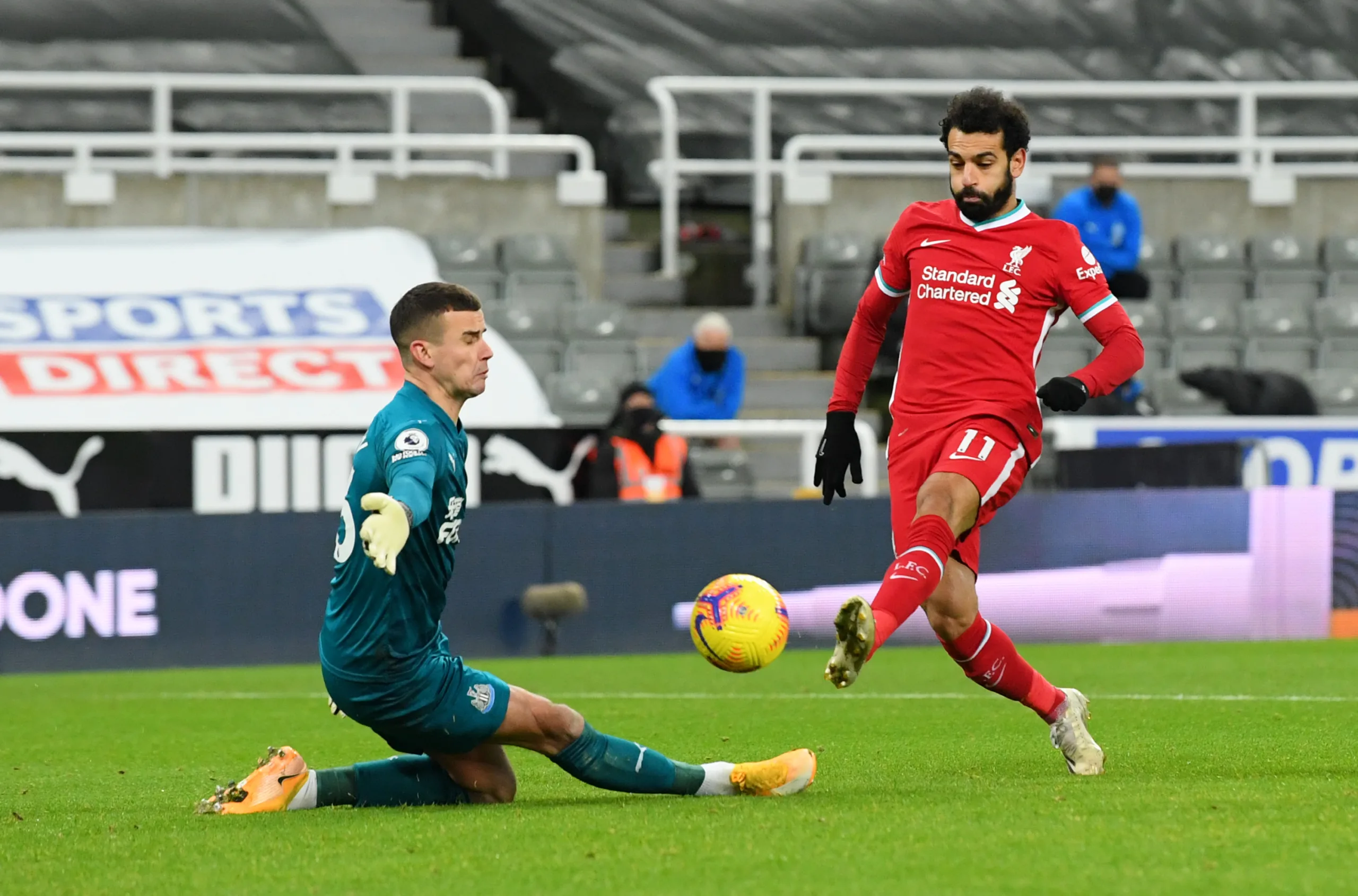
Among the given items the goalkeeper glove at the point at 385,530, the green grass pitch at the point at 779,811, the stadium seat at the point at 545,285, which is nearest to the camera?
the green grass pitch at the point at 779,811

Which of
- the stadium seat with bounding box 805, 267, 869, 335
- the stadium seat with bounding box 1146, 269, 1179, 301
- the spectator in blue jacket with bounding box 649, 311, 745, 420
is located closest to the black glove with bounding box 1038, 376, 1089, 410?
the spectator in blue jacket with bounding box 649, 311, 745, 420

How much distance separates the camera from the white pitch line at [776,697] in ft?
29.7

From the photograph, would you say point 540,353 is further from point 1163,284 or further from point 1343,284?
point 1343,284

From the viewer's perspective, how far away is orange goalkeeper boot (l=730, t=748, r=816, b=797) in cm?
570

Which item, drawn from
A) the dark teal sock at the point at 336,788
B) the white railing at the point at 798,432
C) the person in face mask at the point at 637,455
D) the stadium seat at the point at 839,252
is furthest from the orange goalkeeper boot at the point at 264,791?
the stadium seat at the point at 839,252

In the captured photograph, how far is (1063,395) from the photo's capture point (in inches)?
237

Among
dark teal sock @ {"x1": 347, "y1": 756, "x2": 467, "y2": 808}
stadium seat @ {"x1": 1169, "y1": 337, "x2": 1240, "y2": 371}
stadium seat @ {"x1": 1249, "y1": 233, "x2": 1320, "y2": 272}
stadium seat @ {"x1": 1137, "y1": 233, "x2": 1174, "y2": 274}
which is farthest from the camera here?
stadium seat @ {"x1": 1249, "y1": 233, "x2": 1320, "y2": 272}

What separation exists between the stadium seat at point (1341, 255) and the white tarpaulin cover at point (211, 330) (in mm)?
7414

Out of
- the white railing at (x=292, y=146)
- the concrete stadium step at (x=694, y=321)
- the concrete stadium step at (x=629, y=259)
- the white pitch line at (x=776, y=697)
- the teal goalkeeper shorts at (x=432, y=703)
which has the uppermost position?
the white railing at (x=292, y=146)

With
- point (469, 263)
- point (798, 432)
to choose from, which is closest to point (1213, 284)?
point (798, 432)

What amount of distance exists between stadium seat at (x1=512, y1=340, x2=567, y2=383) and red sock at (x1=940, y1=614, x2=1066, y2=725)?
9.99 metres

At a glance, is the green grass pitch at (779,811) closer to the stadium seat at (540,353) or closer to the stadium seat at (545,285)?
the stadium seat at (540,353)

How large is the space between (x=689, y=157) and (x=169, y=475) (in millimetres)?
9157

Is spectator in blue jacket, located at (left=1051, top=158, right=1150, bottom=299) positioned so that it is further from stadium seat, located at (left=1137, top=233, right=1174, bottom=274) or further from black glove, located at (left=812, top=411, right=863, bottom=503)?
black glove, located at (left=812, top=411, right=863, bottom=503)
